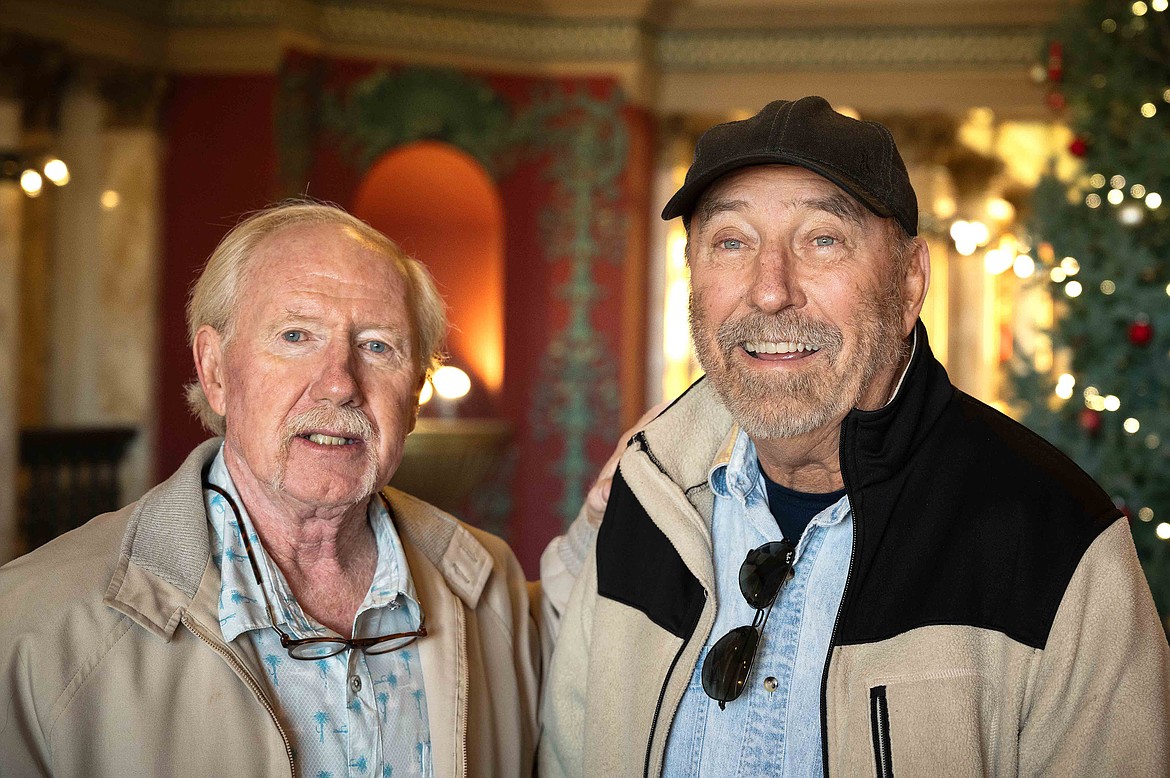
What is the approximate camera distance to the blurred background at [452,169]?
20.2ft

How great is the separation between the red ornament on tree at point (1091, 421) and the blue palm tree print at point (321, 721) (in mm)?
3633

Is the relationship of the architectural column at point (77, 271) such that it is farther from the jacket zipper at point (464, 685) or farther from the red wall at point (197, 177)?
the jacket zipper at point (464, 685)

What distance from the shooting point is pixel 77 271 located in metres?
6.32

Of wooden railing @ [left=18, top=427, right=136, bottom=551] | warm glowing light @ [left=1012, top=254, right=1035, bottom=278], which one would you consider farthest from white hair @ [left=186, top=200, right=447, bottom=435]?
wooden railing @ [left=18, top=427, right=136, bottom=551]

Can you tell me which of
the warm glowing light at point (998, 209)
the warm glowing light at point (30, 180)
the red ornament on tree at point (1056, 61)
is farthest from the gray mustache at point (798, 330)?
the warm glowing light at point (998, 209)

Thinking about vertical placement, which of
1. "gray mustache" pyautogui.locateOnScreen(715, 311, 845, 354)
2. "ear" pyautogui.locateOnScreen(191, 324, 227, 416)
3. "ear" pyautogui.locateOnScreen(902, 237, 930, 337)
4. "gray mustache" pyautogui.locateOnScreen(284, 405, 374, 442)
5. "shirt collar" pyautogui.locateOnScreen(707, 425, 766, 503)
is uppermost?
"ear" pyautogui.locateOnScreen(902, 237, 930, 337)

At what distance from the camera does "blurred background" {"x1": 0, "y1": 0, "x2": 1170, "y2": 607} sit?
6.14 meters

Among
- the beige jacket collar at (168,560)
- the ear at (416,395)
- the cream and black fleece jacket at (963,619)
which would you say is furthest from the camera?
the ear at (416,395)

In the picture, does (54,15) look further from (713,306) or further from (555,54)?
(713,306)

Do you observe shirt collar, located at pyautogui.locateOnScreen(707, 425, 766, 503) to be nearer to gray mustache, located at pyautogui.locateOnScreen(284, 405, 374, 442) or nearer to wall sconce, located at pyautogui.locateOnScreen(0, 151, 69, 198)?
gray mustache, located at pyautogui.locateOnScreen(284, 405, 374, 442)

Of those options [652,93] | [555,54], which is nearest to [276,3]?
[555,54]

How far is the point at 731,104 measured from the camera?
24.1 ft

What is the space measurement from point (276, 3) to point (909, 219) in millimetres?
5492

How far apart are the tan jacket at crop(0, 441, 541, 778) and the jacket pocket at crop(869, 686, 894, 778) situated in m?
0.61
